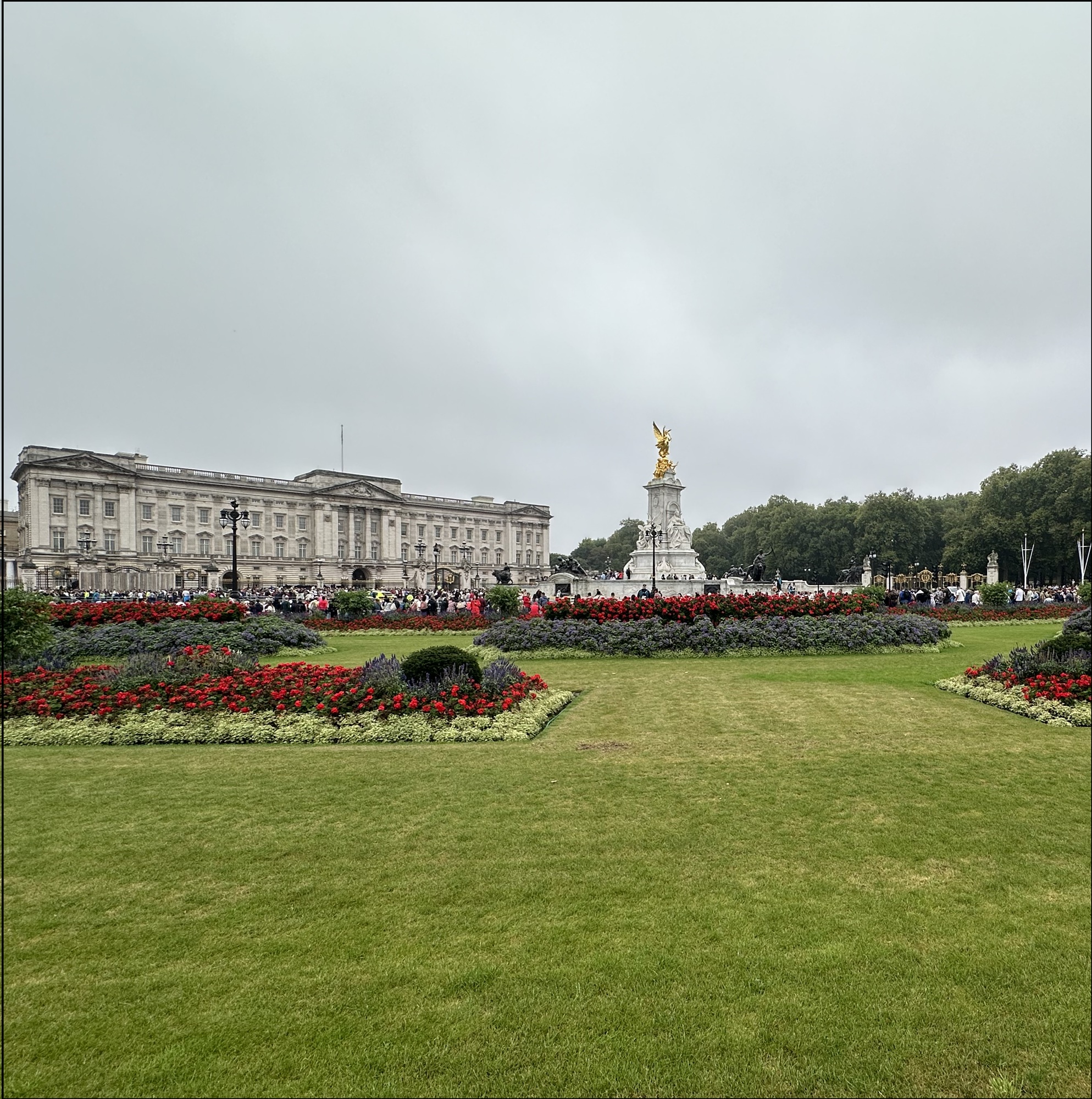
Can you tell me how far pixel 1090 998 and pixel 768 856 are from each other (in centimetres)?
170

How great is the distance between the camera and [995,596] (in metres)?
27.9

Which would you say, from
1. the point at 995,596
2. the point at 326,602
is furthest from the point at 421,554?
the point at 995,596

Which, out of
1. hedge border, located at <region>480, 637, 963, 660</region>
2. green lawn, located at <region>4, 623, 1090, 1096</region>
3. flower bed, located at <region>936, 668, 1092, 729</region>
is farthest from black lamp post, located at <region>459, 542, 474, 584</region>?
green lawn, located at <region>4, 623, 1090, 1096</region>

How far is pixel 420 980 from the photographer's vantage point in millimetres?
2986

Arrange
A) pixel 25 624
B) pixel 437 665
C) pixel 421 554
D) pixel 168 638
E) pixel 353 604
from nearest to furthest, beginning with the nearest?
pixel 25 624 < pixel 437 665 < pixel 168 638 < pixel 353 604 < pixel 421 554

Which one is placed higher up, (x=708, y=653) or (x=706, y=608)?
(x=706, y=608)

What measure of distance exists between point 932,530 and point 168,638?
65.6 meters

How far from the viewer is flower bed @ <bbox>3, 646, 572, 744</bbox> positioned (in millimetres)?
8086

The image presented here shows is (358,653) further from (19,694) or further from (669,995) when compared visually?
(669,995)

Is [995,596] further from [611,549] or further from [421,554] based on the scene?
[611,549]

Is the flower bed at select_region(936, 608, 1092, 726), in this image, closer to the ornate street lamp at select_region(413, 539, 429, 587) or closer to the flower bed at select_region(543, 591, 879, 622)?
the flower bed at select_region(543, 591, 879, 622)

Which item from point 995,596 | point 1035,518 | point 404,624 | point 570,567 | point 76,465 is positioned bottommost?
point 404,624

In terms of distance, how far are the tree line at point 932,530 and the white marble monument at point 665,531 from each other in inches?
923

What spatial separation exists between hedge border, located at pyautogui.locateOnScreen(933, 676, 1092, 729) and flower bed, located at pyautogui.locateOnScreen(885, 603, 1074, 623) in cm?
1648
